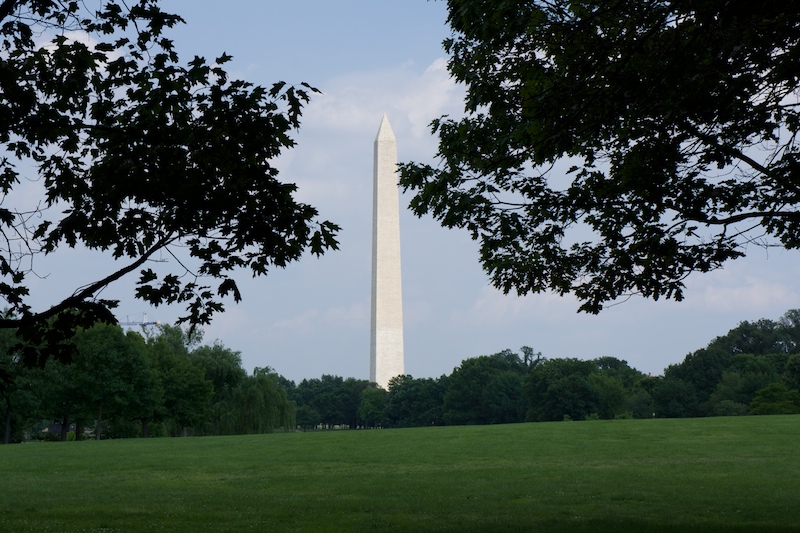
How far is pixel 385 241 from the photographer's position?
5612 centimetres

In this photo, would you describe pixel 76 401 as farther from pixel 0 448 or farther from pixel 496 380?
pixel 496 380

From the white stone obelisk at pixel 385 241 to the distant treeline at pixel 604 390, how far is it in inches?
844

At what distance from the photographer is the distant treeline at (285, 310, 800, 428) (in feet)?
257

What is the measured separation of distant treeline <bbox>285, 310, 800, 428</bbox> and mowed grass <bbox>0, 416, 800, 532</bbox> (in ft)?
125

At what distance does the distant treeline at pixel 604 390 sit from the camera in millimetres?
78312

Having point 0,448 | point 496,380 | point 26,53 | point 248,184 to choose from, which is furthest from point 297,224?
point 496,380

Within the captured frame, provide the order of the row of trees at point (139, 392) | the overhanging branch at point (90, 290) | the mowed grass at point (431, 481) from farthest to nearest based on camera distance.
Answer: the row of trees at point (139, 392) < the mowed grass at point (431, 481) < the overhanging branch at point (90, 290)

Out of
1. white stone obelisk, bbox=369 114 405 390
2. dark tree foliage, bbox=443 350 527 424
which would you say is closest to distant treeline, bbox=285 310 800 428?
dark tree foliage, bbox=443 350 527 424

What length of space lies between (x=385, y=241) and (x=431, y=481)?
3633 centimetres

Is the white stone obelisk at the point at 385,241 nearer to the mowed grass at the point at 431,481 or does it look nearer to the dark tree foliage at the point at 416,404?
the mowed grass at the point at 431,481

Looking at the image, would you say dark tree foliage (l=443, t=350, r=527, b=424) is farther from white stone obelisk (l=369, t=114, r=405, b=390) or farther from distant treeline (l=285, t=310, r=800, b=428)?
white stone obelisk (l=369, t=114, r=405, b=390)

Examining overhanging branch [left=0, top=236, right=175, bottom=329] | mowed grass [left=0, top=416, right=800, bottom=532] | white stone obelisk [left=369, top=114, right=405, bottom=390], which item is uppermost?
white stone obelisk [left=369, top=114, right=405, bottom=390]

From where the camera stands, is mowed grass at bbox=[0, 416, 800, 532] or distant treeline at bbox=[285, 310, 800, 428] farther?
distant treeline at bbox=[285, 310, 800, 428]

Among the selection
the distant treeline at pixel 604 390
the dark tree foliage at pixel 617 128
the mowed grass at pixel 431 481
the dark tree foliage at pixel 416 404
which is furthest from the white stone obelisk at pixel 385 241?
the dark tree foliage at pixel 617 128
